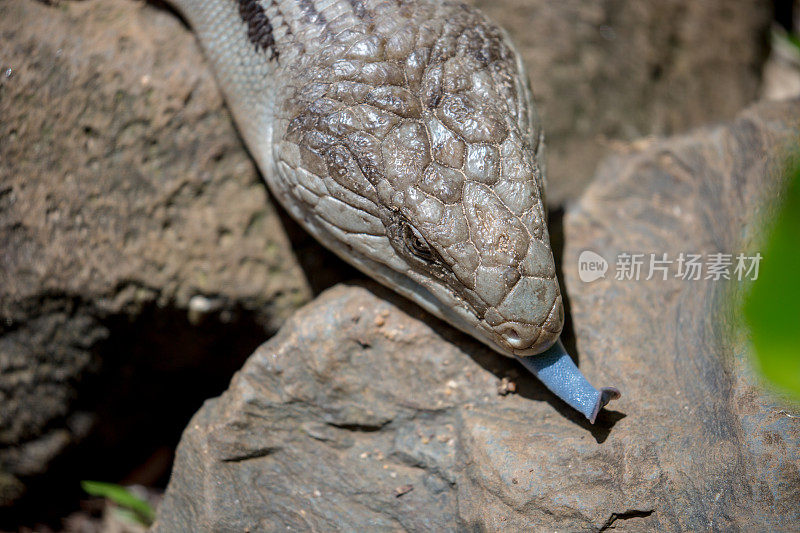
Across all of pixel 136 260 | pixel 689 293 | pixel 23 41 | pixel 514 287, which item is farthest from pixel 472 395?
pixel 23 41

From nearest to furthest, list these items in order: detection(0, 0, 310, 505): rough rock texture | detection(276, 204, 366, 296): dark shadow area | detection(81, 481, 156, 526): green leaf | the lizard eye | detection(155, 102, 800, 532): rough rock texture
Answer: detection(155, 102, 800, 532): rough rock texture → the lizard eye → detection(0, 0, 310, 505): rough rock texture → detection(276, 204, 366, 296): dark shadow area → detection(81, 481, 156, 526): green leaf

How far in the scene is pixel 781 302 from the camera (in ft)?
2.32

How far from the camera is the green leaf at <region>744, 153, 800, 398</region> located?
26.8 inches

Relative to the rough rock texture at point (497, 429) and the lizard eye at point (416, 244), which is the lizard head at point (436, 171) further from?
the rough rock texture at point (497, 429)

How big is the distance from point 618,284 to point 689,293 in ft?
1.00

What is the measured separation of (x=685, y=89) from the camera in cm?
456

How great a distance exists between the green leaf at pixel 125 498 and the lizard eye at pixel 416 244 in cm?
239

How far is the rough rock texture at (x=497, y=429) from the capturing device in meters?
2.24

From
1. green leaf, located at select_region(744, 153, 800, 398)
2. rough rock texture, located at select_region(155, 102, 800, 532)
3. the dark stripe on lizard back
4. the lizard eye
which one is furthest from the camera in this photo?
the dark stripe on lizard back

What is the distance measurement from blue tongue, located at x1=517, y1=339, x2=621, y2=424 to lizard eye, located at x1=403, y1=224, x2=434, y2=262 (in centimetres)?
54

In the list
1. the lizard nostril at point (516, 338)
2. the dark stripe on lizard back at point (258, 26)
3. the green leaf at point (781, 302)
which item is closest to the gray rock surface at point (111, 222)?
the dark stripe on lizard back at point (258, 26)

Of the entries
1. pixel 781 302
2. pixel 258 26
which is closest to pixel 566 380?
pixel 781 302

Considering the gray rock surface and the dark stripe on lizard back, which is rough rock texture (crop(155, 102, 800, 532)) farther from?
the dark stripe on lizard back

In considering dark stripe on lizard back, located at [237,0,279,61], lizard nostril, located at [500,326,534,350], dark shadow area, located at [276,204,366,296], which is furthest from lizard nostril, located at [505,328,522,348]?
dark stripe on lizard back, located at [237,0,279,61]
